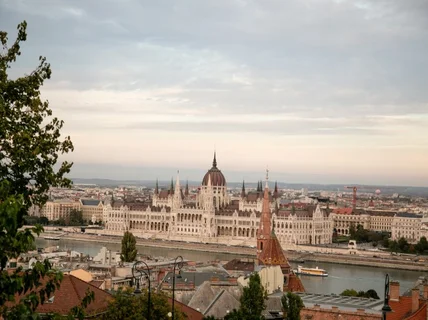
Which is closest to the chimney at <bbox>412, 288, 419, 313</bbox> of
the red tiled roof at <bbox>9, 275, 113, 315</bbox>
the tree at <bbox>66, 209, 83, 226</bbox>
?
the red tiled roof at <bbox>9, 275, 113, 315</bbox>

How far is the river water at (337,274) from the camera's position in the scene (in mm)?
34969

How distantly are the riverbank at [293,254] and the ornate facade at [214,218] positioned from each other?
3.97 metres

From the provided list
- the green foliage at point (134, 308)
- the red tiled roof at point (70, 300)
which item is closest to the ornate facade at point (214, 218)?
the red tiled roof at point (70, 300)

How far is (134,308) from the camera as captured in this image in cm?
1160

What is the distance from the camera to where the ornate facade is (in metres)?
62.1

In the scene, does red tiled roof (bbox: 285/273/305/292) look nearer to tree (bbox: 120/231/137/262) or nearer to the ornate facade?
tree (bbox: 120/231/137/262)

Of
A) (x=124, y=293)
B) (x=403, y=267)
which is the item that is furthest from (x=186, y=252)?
(x=124, y=293)

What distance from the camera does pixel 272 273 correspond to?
22.1 metres

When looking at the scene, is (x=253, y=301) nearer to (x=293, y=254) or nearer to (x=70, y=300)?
(x=70, y=300)

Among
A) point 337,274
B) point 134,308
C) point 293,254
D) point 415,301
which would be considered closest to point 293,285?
point 415,301

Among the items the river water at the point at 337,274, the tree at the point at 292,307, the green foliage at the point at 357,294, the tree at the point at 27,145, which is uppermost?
the tree at the point at 27,145

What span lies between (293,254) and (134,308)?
4182 centimetres

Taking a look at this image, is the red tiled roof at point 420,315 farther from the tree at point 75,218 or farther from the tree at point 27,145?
the tree at point 75,218

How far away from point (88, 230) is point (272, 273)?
4879 centimetres
